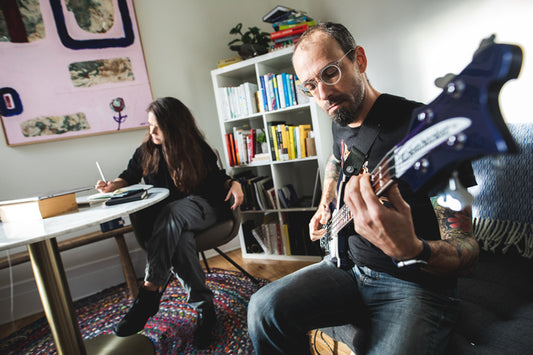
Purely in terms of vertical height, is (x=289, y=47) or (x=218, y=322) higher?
(x=289, y=47)

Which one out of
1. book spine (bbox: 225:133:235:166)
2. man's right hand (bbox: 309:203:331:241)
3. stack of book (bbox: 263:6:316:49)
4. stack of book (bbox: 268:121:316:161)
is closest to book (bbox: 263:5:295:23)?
stack of book (bbox: 263:6:316:49)

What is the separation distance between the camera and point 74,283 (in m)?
2.16

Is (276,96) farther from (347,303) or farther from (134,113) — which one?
(347,303)

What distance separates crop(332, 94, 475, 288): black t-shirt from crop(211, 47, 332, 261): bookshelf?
1.15m

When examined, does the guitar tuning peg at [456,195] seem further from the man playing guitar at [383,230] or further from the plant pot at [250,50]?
the plant pot at [250,50]

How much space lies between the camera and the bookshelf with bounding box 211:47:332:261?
7.04ft

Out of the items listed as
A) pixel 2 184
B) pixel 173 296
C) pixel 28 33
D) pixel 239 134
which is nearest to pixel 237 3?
pixel 239 134

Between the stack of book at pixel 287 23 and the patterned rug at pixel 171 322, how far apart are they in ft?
5.91

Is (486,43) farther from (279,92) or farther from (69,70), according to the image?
(69,70)

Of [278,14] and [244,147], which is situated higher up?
[278,14]

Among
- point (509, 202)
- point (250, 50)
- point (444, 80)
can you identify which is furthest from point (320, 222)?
point (250, 50)

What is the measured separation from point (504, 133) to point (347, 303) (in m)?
0.65

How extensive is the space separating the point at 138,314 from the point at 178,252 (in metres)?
0.33

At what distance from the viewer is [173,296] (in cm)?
197
